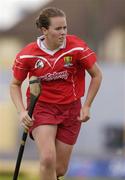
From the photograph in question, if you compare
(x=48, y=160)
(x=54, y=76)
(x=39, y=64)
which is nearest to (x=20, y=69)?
(x=39, y=64)

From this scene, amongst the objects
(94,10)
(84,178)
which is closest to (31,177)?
(84,178)

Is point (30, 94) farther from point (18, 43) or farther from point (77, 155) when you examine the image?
point (18, 43)

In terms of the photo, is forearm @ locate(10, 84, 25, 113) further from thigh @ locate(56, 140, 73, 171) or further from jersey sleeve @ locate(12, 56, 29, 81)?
thigh @ locate(56, 140, 73, 171)

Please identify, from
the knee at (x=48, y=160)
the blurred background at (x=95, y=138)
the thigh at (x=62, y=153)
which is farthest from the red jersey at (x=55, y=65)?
the blurred background at (x=95, y=138)

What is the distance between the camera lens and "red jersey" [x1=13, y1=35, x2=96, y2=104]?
330 inches

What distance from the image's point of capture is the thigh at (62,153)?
871cm

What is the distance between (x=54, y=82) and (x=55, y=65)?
0.20m

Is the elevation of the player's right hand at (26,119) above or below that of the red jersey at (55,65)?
below

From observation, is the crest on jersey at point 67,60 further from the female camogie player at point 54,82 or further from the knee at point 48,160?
the knee at point 48,160

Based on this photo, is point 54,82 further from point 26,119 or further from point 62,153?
point 62,153

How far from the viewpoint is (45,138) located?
8.41m

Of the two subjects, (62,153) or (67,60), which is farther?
(62,153)

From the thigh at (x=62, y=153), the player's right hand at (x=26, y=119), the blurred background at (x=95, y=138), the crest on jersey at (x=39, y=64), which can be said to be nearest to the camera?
the player's right hand at (x=26, y=119)

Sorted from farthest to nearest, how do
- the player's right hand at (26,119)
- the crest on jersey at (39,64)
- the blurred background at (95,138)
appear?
the blurred background at (95,138), the crest on jersey at (39,64), the player's right hand at (26,119)
